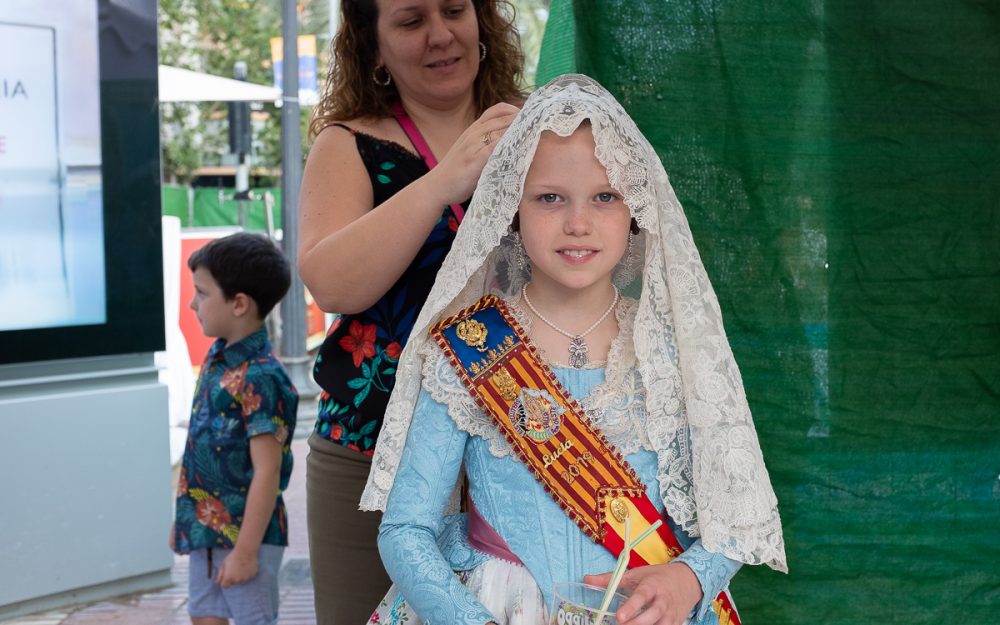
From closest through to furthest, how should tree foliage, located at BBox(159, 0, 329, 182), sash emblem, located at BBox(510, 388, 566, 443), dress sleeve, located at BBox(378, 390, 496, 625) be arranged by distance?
dress sleeve, located at BBox(378, 390, 496, 625) → sash emblem, located at BBox(510, 388, 566, 443) → tree foliage, located at BBox(159, 0, 329, 182)

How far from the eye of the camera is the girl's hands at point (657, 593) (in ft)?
5.67

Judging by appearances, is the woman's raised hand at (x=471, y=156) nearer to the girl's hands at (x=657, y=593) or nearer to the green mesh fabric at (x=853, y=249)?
the girl's hands at (x=657, y=593)

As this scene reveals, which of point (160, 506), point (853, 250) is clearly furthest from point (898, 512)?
point (160, 506)

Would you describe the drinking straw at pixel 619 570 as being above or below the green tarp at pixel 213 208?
above

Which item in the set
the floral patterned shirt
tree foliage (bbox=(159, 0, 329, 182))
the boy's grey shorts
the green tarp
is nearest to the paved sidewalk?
the boy's grey shorts

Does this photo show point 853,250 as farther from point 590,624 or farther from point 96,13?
point 96,13

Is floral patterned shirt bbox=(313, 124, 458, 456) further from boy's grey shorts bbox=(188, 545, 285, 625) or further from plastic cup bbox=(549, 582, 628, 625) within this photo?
boy's grey shorts bbox=(188, 545, 285, 625)

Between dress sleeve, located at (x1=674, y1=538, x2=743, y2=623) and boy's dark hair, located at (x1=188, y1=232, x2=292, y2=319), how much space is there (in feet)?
8.40

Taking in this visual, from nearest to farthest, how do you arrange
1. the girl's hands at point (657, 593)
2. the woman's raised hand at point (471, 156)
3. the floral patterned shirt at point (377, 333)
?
the girl's hands at point (657, 593), the woman's raised hand at point (471, 156), the floral patterned shirt at point (377, 333)

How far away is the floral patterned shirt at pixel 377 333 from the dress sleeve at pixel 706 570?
0.81m

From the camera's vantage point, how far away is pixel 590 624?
5.69ft

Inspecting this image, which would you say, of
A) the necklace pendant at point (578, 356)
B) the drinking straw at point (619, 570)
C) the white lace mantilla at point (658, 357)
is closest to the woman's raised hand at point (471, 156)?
the white lace mantilla at point (658, 357)

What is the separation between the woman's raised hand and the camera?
2.08m

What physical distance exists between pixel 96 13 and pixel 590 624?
178 inches
